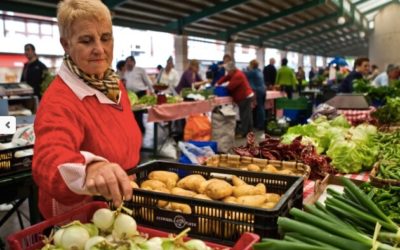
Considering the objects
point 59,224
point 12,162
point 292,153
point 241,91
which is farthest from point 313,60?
point 59,224

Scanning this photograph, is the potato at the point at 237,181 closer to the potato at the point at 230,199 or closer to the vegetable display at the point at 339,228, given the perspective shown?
the potato at the point at 230,199

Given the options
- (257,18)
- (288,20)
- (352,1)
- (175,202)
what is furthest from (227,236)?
(352,1)

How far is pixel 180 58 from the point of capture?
13.5 metres

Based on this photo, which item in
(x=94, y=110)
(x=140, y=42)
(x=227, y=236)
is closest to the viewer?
(x=227, y=236)

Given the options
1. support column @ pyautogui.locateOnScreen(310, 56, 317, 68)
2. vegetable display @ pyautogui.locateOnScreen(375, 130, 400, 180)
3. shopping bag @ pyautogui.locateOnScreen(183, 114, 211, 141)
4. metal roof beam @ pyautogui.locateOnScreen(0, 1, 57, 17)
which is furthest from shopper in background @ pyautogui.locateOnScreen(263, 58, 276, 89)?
support column @ pyautogui.locateOnScreen(310, 56, 317, 68)

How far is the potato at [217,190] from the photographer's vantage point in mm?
1465

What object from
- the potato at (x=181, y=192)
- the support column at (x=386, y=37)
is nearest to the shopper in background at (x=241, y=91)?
the potato at (x=181, y=192)

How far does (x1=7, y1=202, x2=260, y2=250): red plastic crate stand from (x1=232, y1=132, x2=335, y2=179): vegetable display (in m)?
1.41

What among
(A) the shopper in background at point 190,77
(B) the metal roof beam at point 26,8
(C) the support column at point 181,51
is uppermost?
(B) the metal roof beam at point 26,8

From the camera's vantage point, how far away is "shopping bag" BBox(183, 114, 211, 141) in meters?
6.96

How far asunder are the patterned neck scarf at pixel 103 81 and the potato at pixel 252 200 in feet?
2.17

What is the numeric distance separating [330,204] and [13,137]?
2.36 metres

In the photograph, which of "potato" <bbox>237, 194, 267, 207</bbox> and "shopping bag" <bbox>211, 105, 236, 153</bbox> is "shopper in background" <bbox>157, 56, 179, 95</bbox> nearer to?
"shopping bag" <bbox>211, 105, 236, 153</bbox>

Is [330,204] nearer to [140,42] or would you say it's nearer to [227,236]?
[227,236]
